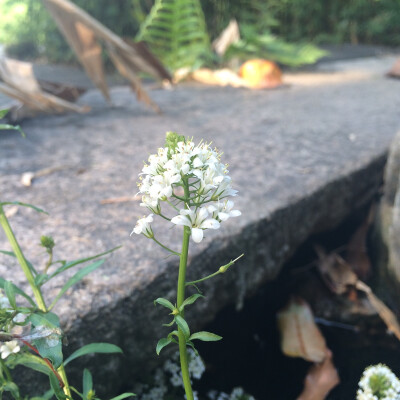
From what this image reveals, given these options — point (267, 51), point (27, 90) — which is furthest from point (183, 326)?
point (267, 51)

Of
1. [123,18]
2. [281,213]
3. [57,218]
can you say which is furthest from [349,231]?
[123,18]

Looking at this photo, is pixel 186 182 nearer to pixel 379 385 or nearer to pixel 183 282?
pixel 183 282

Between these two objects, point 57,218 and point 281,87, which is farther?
point 281,87

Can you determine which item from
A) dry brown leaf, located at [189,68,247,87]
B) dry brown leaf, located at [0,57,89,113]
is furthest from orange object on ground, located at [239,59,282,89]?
dry brown leaf, located at [0,57,89,113]

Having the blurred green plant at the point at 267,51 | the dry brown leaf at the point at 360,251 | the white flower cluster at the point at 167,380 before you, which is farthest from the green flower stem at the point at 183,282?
the blurred green plant at the point at 267,51

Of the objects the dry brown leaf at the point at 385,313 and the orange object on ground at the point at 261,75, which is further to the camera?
the orange object on ground at the point at 261,75

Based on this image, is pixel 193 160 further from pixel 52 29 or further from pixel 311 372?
pixel 52 29

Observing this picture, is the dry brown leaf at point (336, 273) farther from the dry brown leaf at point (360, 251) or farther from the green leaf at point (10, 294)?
the green leaf at point (10, 294)
